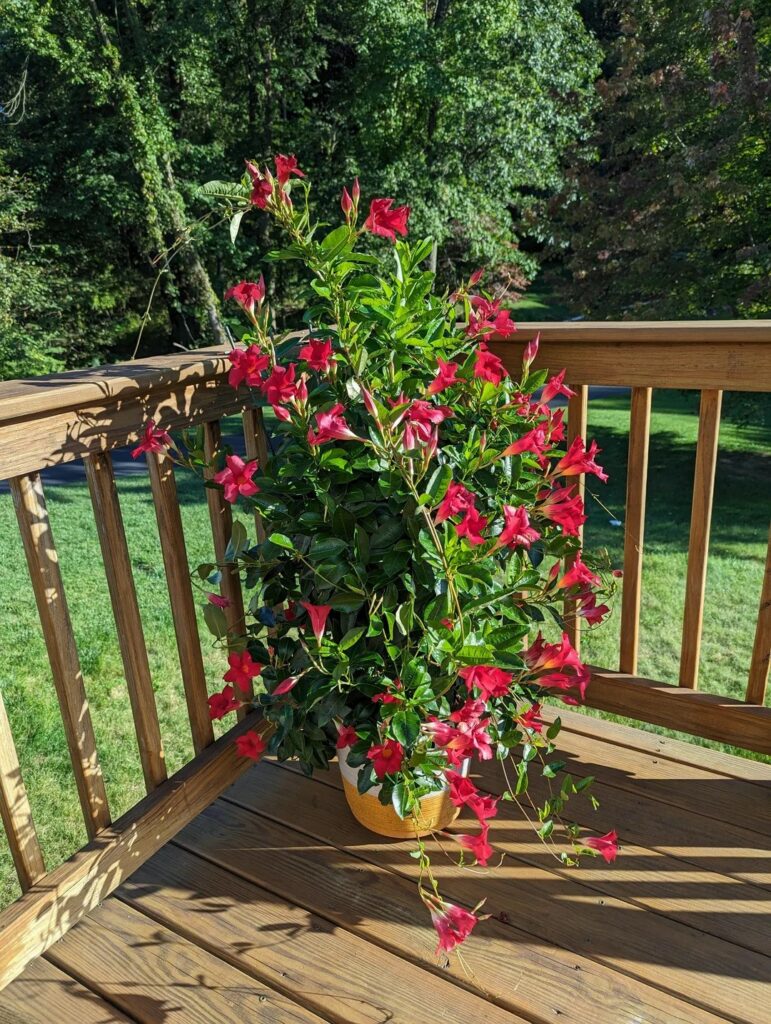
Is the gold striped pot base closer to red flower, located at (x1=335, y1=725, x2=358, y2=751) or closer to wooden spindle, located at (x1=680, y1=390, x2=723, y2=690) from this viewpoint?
red flower, located at (x1=335, y1=725, x2=358, y2=751)

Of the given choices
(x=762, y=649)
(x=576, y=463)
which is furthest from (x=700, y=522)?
(x=576, y=463)

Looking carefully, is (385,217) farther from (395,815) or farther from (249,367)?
(395,815)

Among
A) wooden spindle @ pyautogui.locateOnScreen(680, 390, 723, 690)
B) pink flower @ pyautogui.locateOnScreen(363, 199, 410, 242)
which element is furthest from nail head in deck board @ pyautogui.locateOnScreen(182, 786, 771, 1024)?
pink flower @ pyautogui.locateOnScreen(363, 199, 410, 242)

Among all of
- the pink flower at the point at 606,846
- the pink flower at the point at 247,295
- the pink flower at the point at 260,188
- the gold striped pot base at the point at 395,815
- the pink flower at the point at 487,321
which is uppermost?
the pink flower at the point at 260,188

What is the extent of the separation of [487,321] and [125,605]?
3.13ft

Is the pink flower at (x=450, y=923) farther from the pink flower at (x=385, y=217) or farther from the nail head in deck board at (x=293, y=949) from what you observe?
the pink flower at (x=385, y=217)

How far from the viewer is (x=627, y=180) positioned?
6023 millimetres

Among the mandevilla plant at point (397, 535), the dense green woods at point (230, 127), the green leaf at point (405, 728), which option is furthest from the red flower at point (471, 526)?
the dense green woods at point (230, 127)

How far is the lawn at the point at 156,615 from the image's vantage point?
8.59 feet

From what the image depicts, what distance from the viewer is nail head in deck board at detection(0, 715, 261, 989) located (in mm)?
1378

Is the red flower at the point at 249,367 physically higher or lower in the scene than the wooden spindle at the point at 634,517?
higher

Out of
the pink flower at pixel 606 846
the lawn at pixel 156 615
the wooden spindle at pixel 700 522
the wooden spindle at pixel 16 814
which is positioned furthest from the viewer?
the lawn at pixel 156 615

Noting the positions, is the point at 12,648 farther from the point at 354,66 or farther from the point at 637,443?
the point at 354,66

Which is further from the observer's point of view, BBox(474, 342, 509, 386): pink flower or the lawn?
the lawn
